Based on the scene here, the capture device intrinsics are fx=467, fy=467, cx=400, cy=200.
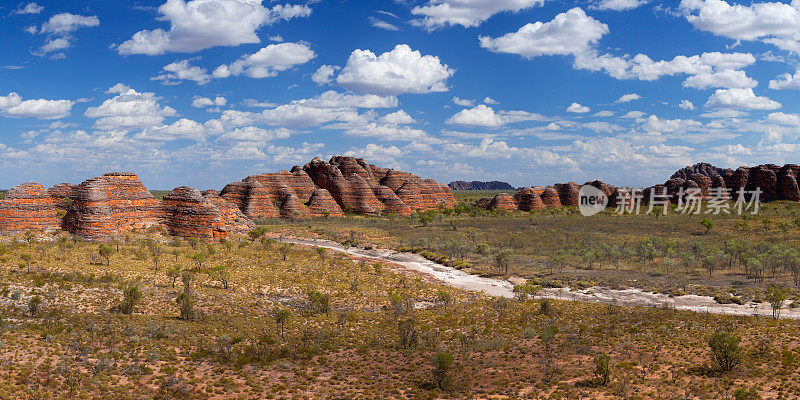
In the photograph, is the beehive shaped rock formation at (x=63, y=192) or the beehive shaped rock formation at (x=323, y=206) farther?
the beehive shaped rock formation at (x=323, y=206)

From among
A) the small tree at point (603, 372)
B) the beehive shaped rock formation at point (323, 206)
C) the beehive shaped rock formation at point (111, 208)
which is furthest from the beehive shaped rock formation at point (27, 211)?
the beehive shaped rock formation at point (323, 206)

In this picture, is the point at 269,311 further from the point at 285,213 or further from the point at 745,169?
the point at 745,169

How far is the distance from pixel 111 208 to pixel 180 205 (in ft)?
21.0

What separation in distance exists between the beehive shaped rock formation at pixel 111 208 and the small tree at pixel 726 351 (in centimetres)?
4593

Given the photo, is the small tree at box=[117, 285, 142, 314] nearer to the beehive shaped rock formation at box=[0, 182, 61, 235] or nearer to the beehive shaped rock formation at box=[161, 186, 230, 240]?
the beehive shaped rock formation at box=[161, 186, 230, 240]

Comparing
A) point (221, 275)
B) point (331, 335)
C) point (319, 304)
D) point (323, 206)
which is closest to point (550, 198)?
point (323, 206)

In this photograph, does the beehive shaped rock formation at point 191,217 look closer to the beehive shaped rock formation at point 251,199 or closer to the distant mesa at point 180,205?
the distant mesa at point 180,205

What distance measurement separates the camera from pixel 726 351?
1900 centimetres

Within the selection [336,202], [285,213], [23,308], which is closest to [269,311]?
[23,308]

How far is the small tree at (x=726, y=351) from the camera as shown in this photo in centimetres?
1889

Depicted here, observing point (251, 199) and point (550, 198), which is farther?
point (550, 198)

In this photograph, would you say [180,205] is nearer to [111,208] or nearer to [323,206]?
[111,208]

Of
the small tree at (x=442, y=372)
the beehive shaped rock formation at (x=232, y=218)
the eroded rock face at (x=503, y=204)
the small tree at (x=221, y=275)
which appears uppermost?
the eroded rock face at (x=503, y=204)

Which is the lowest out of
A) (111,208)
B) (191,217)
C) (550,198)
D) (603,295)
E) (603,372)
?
(603,295)
